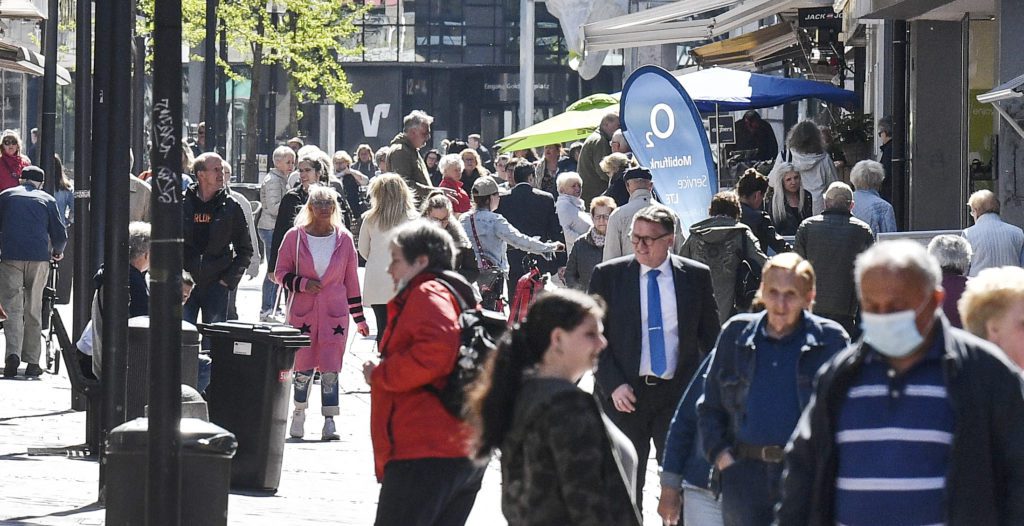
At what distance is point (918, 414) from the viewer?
14.8 ft

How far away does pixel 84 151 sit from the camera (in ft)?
46.6

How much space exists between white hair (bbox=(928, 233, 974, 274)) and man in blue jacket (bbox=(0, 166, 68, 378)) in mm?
9002

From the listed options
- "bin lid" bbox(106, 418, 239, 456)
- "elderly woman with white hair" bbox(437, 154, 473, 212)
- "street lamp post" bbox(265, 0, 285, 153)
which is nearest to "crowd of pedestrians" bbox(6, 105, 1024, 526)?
"bin lid" bbox(106, 418, 239, 456)

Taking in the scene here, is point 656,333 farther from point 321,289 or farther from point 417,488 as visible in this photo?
point 321,289

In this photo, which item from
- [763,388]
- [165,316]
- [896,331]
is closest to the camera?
[896,331]

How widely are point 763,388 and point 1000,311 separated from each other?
104 centimetres

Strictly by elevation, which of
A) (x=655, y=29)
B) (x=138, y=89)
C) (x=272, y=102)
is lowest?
(x=138, y=89)

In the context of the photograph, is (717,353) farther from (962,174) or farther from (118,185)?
(962,174)

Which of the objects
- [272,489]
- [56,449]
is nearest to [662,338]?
[272,489]

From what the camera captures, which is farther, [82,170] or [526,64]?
[526,64]

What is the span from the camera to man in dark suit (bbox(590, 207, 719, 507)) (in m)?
8.23

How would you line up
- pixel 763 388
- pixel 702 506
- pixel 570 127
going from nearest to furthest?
pixel 763 388
pixel 702 506
pixel 570 127

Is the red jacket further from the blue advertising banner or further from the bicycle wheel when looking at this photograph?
the bicycle wheel

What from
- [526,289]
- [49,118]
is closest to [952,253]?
[526,289]
